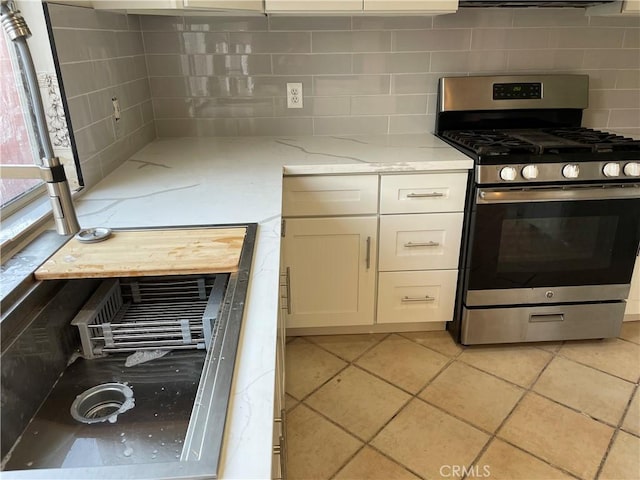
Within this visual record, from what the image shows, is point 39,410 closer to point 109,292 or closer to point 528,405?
point 109,292

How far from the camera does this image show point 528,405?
1920mm

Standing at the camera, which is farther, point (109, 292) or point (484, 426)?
point (484, 426)

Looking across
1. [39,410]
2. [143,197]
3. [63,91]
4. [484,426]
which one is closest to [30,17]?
[63,91]

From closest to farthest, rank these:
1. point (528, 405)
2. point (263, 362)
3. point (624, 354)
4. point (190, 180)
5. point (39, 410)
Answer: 1. point (263, 362)
2. point (39, 410)
3. point (190, 180)
4. point (528, 405)
5. point (624, 354)

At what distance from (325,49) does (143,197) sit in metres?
1.22

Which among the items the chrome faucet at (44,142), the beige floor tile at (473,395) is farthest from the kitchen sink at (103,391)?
the beige floor tile at (473,395)

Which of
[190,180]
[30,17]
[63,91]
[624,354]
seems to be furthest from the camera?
[624,354]

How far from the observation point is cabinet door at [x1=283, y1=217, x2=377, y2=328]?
2070 millimetres

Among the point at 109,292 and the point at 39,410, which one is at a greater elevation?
the point at 109,292

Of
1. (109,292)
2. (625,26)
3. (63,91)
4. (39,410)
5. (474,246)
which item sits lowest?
(474,246)

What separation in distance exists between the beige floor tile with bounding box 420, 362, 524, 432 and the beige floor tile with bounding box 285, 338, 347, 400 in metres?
0.41

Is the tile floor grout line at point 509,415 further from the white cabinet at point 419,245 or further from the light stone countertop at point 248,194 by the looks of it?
the light stone countertop at point 248,194

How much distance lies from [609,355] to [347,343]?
3.88 ft

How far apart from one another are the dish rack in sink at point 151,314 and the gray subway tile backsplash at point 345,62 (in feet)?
3.98
